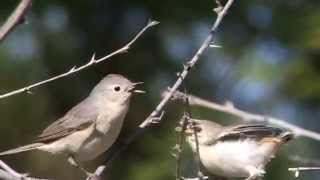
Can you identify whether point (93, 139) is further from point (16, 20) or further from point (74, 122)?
point (16, 20)

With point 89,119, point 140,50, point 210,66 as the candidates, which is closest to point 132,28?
point 140,50

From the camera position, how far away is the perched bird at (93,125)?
3230mm

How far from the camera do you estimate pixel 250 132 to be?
277 cm

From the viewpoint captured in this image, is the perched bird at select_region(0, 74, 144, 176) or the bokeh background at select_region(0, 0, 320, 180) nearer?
the perched bird at select_region(0, 74, 144, 176)

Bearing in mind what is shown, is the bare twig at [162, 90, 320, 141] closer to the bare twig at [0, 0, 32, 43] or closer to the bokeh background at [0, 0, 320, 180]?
the bare twig at [0, 0, 32, 43]

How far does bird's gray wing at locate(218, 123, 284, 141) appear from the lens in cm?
260

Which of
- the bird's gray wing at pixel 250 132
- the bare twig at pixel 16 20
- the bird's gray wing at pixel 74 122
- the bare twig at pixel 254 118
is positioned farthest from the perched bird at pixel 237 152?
the bare twig at pixel 16 20

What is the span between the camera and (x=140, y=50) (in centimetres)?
528

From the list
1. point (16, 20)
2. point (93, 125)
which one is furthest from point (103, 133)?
point (16, 20)

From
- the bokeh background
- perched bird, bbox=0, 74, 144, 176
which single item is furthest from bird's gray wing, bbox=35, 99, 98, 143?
the bokeh background

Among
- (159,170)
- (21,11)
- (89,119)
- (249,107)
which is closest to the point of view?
(21,11)

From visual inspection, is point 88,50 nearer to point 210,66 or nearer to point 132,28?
point 132,28

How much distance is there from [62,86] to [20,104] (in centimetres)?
36

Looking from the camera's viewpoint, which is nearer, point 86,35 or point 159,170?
point 159,170
